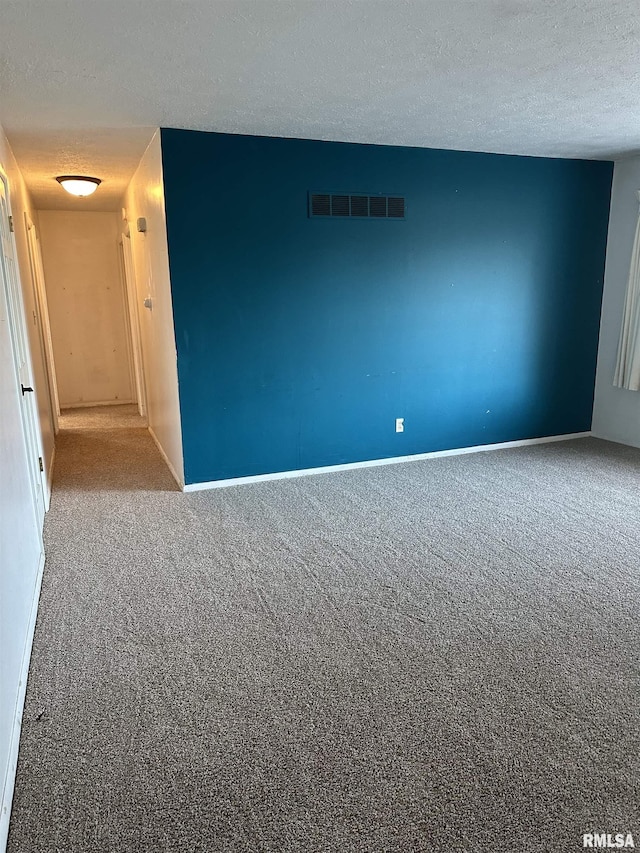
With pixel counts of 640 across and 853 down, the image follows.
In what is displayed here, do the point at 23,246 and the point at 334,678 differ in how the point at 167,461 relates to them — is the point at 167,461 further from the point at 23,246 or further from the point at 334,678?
the point at 334,678

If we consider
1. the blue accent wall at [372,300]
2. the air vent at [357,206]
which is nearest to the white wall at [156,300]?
the blue accent wall at [372,300]

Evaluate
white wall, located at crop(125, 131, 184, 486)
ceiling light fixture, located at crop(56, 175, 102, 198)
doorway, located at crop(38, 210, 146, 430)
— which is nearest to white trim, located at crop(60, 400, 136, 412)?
doorway, located at crop(38, 210, 146, 430)

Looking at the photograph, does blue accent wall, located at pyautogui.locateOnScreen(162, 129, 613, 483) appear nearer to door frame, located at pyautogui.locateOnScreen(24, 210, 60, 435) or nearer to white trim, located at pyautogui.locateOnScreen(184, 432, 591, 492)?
white trim, located at pyautogui.locateOnScreen(184, 432, 591, 492)

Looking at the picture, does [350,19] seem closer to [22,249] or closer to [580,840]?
[580,840]

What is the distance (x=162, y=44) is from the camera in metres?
2.32

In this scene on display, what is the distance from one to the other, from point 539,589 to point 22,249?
14.6 ft

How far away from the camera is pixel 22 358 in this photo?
3.54 m

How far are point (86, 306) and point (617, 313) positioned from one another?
592 cm

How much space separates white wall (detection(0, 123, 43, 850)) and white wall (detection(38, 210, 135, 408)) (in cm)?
441

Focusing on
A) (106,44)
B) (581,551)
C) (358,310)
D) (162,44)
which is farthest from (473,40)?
(581,551)

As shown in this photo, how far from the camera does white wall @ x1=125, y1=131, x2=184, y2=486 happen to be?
13.1ft

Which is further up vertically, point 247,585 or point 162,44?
point 162,44

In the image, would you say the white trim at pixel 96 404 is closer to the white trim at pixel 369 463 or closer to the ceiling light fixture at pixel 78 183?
the ceiling light fixture at pixel 78 183

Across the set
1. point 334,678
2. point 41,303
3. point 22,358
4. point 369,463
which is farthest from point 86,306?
point 334,678
